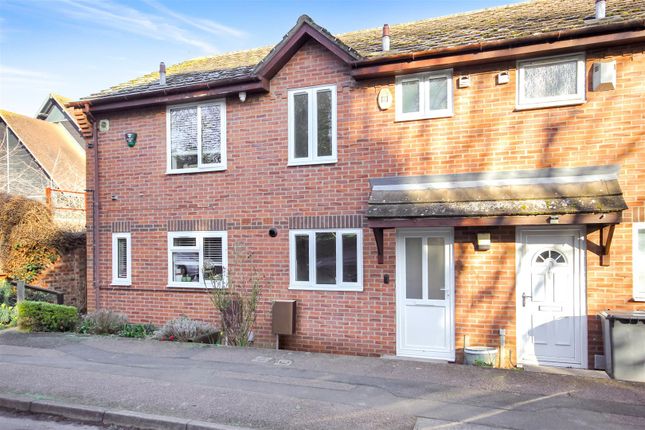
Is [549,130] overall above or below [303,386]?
above

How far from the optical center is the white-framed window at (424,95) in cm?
848

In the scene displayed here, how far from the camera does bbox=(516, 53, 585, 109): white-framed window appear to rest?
773 centimetres

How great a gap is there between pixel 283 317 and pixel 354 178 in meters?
2.88

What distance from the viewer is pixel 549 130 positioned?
7852mm

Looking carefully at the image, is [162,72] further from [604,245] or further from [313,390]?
[604,245]

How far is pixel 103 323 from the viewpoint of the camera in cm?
1004

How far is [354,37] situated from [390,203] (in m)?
5.20

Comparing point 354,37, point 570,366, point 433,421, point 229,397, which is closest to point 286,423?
point 229,397

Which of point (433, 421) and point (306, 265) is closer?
point (433, 421)

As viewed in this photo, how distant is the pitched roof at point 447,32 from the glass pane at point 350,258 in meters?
3.27

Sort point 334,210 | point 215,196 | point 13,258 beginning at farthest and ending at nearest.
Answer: point 13,258, point 215,196, point 334,210

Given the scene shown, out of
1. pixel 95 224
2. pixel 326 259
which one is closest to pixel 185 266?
pixel 95 224

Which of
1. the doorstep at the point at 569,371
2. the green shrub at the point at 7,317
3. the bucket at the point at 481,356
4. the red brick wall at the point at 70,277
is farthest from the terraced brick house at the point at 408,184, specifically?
the red brick wall at the point at 70,277

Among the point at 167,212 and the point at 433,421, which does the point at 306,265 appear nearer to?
the point at 167,212
